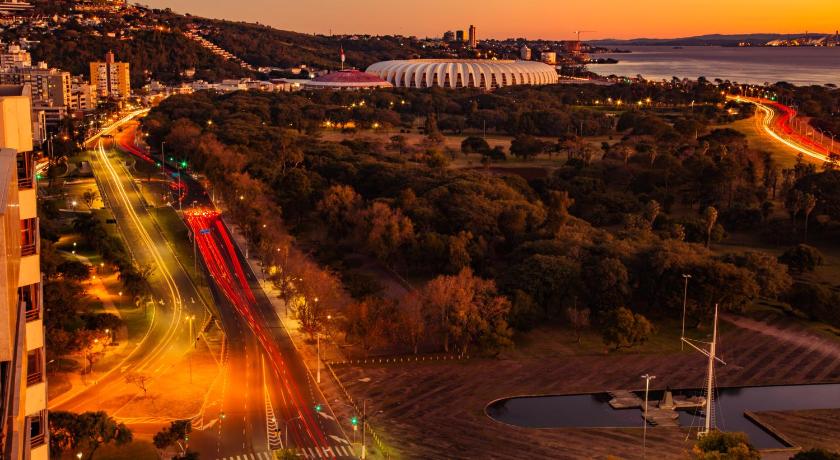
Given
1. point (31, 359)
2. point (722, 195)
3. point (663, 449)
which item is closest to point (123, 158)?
point (722, 195)

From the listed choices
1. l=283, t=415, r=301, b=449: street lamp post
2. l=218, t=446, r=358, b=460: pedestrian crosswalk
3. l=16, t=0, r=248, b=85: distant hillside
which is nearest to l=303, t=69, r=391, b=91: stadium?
l=16, t=0, r=248, b=85: distant hillside

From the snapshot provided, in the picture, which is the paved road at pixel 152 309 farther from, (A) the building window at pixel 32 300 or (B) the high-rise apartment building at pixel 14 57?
(B) the high-rise apartment building at pixel 14 57

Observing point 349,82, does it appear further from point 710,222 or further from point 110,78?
point 710,222

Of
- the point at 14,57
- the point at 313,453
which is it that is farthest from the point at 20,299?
the point at 14,57

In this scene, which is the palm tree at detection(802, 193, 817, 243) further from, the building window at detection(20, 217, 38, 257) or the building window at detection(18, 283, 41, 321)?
the building window at detection(18, 283, 41, 321)

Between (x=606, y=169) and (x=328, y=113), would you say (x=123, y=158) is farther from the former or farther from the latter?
(x=606, y=169)

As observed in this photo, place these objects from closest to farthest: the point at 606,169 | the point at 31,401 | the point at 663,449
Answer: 1. the point at 31,401
2. the point at 663,449
3. the point at 606,169
